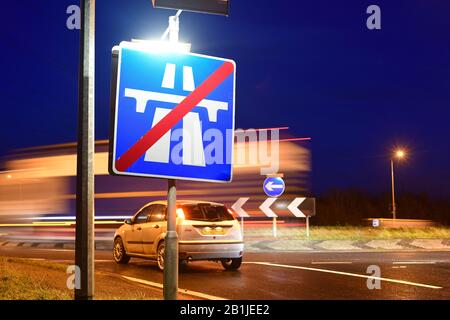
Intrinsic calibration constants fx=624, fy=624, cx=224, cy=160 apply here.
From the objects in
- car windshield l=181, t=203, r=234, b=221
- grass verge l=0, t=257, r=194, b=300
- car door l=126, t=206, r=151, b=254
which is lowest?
grass verge l=0, t=257, r=194, b=300

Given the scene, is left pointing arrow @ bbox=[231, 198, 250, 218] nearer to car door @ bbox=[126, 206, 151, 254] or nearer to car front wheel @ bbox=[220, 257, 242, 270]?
car door @ bbox=[126, 206, 151, 254]

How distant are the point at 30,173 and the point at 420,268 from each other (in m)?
17.2

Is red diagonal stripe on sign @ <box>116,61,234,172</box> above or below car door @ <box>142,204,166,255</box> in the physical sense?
above

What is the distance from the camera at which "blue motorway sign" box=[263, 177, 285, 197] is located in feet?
73.7

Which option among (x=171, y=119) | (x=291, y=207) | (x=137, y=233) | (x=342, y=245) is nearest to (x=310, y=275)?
(x=137, y=233)

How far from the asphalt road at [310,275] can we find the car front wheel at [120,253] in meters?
0.19

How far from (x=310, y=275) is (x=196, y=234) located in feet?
8.94

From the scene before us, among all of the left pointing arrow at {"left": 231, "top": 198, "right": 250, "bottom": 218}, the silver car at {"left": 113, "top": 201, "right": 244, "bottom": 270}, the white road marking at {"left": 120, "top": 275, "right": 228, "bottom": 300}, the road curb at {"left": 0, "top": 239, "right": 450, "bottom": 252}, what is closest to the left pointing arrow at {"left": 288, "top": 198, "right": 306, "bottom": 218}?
the road curb at {"left": 0, "top": 239, "right": 450, "bottom": 252}

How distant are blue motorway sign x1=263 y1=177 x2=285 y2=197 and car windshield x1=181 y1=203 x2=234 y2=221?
26.0ft

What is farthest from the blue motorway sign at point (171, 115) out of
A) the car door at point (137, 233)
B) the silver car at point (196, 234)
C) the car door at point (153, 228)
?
the car door at point (137, 233)

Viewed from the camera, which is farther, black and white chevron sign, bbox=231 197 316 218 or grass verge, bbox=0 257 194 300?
black and white chevron sign, bbox=231 197 316 218

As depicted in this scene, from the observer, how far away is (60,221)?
26.1 metres

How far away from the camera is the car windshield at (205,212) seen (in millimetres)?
14344
